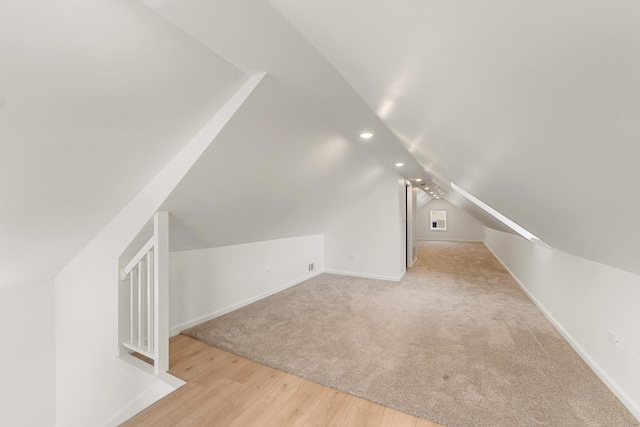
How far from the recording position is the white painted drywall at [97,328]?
2.21 meters

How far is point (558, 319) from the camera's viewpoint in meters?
3.02

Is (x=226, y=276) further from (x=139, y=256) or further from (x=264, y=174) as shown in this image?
(x=264, y=174)

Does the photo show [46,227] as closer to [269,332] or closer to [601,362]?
[269,332]

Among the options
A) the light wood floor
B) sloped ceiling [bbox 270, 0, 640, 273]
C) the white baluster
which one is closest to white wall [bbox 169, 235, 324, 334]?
the white baluster

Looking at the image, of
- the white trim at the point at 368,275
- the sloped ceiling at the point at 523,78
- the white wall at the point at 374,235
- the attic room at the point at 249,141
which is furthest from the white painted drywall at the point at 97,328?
the white trim at the point at 368,275

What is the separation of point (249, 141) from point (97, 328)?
85.9 inches

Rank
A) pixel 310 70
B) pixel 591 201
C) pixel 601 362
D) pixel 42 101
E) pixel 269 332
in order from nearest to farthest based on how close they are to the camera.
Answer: pixel 591 201 → pixel 42 101 → pixel 310 70 → pixel 601 362 → pixel 269 332

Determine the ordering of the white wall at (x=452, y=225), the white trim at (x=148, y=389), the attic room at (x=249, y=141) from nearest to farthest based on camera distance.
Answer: the attic room at (x=249, y=141) → the white trim at (x=148, y=389) → the white wall at (x=452, y=225)

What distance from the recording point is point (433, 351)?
2521 mm

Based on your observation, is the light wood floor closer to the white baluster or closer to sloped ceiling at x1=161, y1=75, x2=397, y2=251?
the white baluster

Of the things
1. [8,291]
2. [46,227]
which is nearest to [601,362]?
[46,227]

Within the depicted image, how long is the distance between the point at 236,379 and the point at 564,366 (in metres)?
2.69

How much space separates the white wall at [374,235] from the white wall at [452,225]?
794cm

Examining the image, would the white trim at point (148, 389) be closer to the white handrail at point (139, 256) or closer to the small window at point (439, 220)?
the white handrail at point (139, 256)
